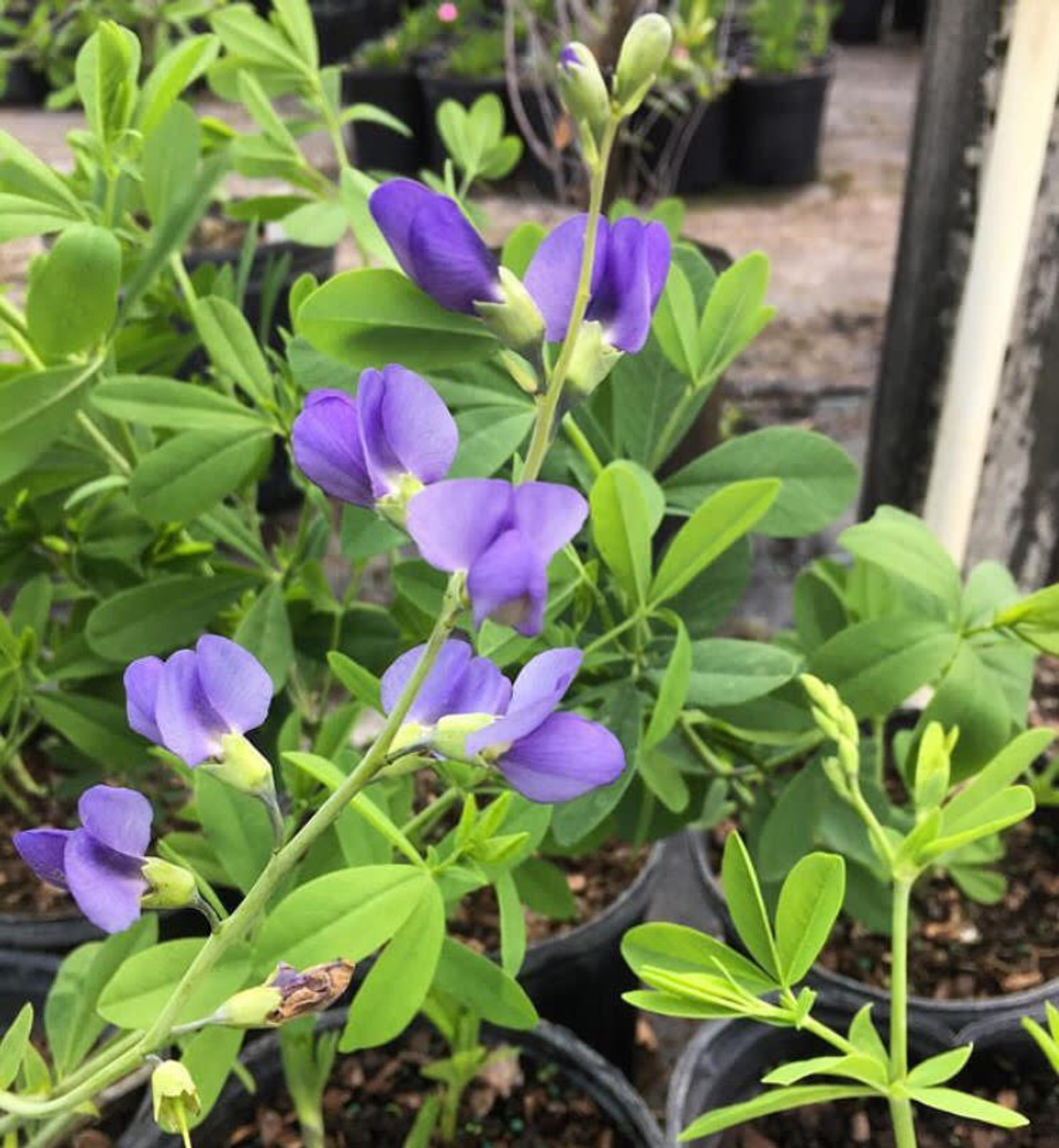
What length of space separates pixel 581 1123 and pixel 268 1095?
189mm

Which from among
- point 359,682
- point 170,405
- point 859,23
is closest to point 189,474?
point 170,405

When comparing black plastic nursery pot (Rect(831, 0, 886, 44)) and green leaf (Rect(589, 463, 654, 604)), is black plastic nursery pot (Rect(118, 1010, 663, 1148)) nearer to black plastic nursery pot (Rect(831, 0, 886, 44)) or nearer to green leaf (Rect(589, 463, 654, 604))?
green leaf (Rect(589, 463, 654, 604))

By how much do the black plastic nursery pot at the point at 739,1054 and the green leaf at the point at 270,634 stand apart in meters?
0.33

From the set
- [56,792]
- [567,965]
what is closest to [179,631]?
[56,792]

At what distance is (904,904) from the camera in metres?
0.53

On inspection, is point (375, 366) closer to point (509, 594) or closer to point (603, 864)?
point (509, 594)

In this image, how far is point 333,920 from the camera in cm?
50

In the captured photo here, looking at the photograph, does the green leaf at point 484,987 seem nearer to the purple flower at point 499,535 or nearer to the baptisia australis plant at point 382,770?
the baptisia australis plant at point 382,770

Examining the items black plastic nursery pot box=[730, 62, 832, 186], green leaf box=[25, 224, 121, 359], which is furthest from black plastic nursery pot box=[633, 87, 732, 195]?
green leaf box=[25, 224, 121, 359]

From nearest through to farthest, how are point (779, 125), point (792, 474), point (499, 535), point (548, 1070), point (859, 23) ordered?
point (499, 535)
point (792, 474)
point (548, 1070)
point (779, 125)
point (859, 23)

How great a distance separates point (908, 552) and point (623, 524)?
0.57 ft

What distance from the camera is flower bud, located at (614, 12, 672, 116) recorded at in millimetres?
362

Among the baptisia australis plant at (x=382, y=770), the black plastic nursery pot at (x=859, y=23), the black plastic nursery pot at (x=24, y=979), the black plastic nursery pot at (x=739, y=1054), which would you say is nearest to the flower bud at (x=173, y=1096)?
the baptisia australis plant at (x=382, y=770)

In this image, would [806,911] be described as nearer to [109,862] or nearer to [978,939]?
[109,862]
